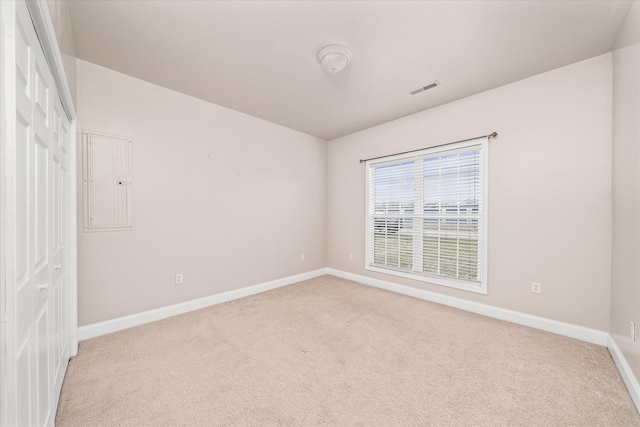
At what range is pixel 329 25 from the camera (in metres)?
1.93

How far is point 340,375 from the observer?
6.21 ft

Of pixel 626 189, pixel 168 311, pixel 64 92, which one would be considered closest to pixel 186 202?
pixel 168 311

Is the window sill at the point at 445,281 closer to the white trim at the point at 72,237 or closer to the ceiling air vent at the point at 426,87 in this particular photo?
the ceiling air vent at the point at 426,87

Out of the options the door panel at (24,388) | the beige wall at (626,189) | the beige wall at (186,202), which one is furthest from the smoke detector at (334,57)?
the door panel at (24,388)

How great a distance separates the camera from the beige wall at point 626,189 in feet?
5.65

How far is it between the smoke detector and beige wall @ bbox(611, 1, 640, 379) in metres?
1.95

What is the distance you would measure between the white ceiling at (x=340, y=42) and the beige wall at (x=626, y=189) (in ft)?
0.81

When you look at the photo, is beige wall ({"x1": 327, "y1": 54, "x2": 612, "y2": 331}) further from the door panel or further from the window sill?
the door panel

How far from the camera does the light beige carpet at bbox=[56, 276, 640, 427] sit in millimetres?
1527

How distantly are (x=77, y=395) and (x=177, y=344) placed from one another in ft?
2.31

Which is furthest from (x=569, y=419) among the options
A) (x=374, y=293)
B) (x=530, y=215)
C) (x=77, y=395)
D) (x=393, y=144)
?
(x=393, y=144)

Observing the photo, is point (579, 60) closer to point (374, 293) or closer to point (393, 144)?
point (393, 144)

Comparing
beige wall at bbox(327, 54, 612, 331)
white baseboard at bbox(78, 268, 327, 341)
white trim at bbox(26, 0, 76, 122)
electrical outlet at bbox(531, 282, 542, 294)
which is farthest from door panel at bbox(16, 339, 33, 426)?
electrical outlet at bbox(531, 282, 542, 294)

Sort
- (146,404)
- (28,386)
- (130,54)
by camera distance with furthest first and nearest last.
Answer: (130,54) → (146,404) → (28,386)
